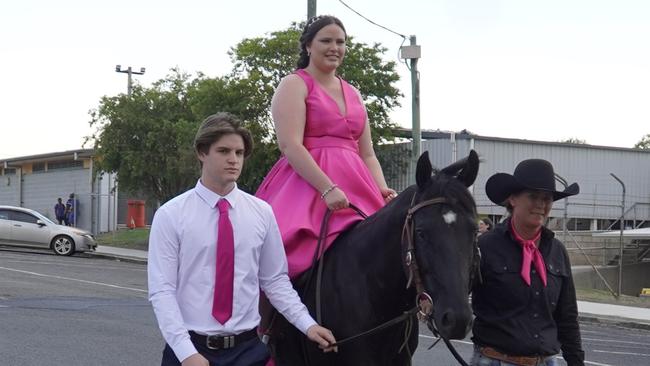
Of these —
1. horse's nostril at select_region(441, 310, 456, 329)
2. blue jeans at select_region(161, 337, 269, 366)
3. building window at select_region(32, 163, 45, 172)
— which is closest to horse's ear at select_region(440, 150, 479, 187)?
horse's nostril at select_region(441, 310, 456, 329)

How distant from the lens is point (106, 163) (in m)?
33.4

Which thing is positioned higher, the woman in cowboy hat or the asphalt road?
the woman in cowboy hat

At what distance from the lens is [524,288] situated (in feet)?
13.4

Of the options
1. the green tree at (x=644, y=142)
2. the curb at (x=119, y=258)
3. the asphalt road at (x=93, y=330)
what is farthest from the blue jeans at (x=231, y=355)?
the green tree at (x=644, y=142)

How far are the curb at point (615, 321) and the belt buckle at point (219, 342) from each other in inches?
526

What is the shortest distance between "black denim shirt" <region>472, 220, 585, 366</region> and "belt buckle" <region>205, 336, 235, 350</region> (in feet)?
3.98

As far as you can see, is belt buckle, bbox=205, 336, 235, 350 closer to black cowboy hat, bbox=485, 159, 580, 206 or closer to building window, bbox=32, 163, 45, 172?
black cowboy hat, bbox=485, 159, 580, 206

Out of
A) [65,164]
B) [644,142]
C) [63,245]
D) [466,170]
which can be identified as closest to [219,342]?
[466,170]

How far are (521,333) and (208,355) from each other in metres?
1.44

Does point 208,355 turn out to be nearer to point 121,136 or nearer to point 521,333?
point 521,333

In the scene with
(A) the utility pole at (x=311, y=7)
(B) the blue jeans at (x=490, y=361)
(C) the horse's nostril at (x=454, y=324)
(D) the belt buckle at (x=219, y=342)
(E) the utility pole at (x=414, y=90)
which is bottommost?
(B) the blue jeans at (x=490, y=361)

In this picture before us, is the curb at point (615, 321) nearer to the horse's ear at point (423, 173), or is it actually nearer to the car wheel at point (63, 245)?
the horse's ear at point (423, 173)

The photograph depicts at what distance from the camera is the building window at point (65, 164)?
1862 inches

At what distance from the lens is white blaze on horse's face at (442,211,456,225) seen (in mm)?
3646
